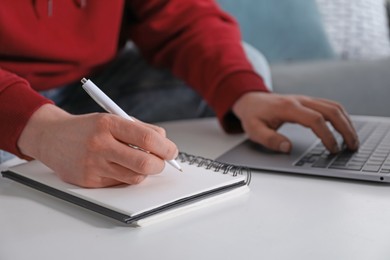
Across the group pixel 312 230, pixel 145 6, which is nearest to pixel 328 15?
pixel 145 6

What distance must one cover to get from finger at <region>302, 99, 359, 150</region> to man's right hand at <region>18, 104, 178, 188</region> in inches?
11.1

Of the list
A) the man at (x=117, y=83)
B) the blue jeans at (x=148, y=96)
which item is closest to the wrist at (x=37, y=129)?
the man at (x=117, y=83)

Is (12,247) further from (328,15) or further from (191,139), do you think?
(328,15)

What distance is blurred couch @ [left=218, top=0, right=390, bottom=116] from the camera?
1.41 m

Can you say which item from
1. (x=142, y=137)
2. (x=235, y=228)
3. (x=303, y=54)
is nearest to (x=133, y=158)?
(x=142, y=137)

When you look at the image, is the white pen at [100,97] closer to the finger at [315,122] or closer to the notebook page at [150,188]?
the notebook page at [150,188]

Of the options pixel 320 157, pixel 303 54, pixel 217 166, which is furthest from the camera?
pixel 303 54

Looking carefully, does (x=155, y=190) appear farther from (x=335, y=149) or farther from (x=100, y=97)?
(x=335, y=149)

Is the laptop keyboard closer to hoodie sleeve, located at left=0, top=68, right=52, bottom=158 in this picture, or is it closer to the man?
the man

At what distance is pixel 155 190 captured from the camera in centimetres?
59

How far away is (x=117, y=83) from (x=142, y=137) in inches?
25.5

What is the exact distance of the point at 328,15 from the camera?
1799mm

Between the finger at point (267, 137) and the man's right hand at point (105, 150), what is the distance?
237 mm

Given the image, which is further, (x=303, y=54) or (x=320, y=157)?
(x=303, y=54)
